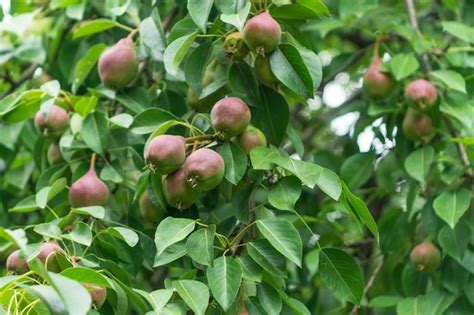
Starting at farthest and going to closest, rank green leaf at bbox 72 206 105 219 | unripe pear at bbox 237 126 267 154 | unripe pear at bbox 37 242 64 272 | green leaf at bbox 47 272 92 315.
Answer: unripe pear at bbox 237 126 267 154 < green leaf at bbox 72 206 105 219 < unripe pear at bbox 37 242 64 272 < green leaf at bbox 47 272 92 315

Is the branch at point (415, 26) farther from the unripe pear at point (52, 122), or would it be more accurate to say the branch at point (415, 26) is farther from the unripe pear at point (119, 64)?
the unripe pear at point (52, 122)

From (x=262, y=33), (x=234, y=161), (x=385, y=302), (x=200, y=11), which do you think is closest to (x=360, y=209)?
(x=234, y=161)

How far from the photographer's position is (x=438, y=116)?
6.70ft

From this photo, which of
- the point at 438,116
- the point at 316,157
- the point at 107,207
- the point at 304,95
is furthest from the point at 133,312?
the point at 304,95

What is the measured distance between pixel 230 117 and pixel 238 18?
0.16m

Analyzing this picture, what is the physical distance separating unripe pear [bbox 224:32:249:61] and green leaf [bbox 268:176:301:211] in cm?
25

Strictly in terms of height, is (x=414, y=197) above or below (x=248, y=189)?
below

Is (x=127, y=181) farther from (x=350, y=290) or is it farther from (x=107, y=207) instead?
(x=350, y=290)

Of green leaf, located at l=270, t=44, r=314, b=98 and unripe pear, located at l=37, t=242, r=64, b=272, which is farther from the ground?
green leaf, located at l=270, t=44, r=314, b=98

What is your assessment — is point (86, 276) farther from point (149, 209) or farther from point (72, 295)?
point (149, 209)

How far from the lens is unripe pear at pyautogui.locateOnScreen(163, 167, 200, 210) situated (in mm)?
1554

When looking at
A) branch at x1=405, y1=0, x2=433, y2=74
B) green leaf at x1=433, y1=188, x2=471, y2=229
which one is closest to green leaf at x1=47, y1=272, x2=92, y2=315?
green leaf at x1=433, y1=188, x2=471, y2=229

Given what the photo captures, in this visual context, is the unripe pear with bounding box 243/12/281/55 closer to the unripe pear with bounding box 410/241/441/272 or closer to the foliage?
the foliage

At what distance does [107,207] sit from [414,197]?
26.9 inches
